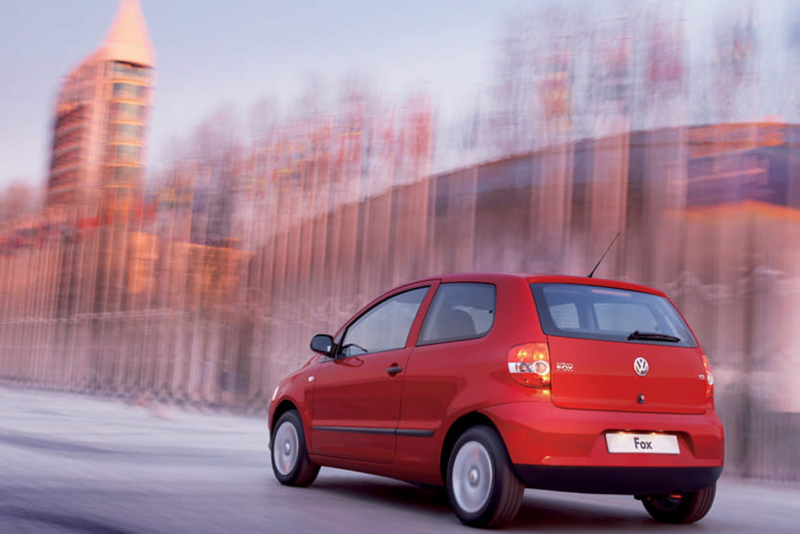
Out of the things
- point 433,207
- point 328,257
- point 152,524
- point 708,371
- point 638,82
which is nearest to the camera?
point 152,524

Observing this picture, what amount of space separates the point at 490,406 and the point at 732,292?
19.0 feet

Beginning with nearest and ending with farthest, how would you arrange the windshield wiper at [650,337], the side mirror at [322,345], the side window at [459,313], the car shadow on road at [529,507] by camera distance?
the windshield wiper at [650,337] < the side window at [459,313] < the car shadow on road at [529,507] < the side mirror at [322,345]

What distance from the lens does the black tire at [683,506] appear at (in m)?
6.24

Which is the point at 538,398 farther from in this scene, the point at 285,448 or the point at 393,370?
the point at 285,448

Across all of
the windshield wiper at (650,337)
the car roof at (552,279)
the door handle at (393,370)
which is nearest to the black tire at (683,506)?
the windshield wiper at (650,337)

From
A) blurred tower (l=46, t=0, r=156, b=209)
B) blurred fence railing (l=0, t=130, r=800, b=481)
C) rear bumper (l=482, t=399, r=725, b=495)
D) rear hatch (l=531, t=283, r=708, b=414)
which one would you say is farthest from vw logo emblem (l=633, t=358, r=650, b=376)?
blurred tower (l=46, t=0, r=156, b=209)

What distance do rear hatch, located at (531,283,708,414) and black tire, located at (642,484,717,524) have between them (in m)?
0.65

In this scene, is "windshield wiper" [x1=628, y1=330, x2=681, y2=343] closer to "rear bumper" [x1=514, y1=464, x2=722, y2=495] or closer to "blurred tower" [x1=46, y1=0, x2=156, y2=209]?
"rear bumper" [x1=514, y1=464, x2=722, y2=495]

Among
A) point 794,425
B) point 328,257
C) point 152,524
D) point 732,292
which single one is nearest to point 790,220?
point 732,292

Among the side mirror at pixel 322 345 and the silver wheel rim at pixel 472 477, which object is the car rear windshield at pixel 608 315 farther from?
the side mirror at pixel 322 345

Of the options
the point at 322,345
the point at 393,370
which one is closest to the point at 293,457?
the point at 322,345

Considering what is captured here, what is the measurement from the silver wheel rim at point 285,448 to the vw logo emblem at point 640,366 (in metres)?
2.97

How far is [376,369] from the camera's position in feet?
22.2

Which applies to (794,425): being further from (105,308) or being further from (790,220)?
(105,308)
